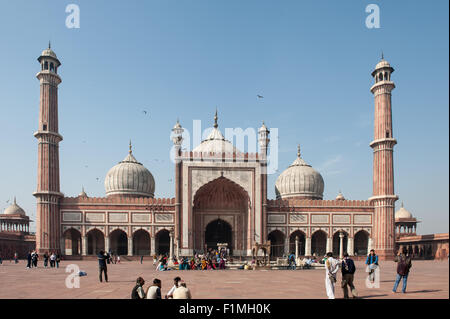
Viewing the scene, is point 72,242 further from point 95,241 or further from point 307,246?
point 307,246

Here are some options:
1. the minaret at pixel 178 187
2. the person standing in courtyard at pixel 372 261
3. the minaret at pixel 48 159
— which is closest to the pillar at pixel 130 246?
the minaret at pixel 178 187

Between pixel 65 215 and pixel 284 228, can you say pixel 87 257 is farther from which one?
pixel 284 228

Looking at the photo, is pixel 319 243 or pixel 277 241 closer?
pixel 277 241

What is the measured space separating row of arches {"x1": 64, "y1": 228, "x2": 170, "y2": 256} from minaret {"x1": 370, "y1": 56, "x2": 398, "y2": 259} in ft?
64.5

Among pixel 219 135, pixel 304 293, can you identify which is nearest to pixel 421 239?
pixel 219 135

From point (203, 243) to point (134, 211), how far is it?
7014 mm

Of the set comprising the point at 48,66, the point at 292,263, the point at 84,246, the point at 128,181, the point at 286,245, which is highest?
the point at 48,66

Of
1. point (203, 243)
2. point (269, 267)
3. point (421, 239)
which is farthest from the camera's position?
point (421, 239)

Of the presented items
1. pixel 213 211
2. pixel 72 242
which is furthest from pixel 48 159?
pixel 213 211

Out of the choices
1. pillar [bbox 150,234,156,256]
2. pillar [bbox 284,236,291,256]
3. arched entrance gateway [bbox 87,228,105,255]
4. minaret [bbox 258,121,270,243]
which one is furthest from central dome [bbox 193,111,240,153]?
arched entrance gateway [bbox 87,228,105,255]

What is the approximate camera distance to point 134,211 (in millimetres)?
39000

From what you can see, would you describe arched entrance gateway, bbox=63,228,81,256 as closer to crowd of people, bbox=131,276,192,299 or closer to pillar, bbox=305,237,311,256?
pillar, bbox=305,237,311,256

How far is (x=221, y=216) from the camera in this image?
40656 mm

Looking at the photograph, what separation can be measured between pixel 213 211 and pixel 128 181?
421 inches
